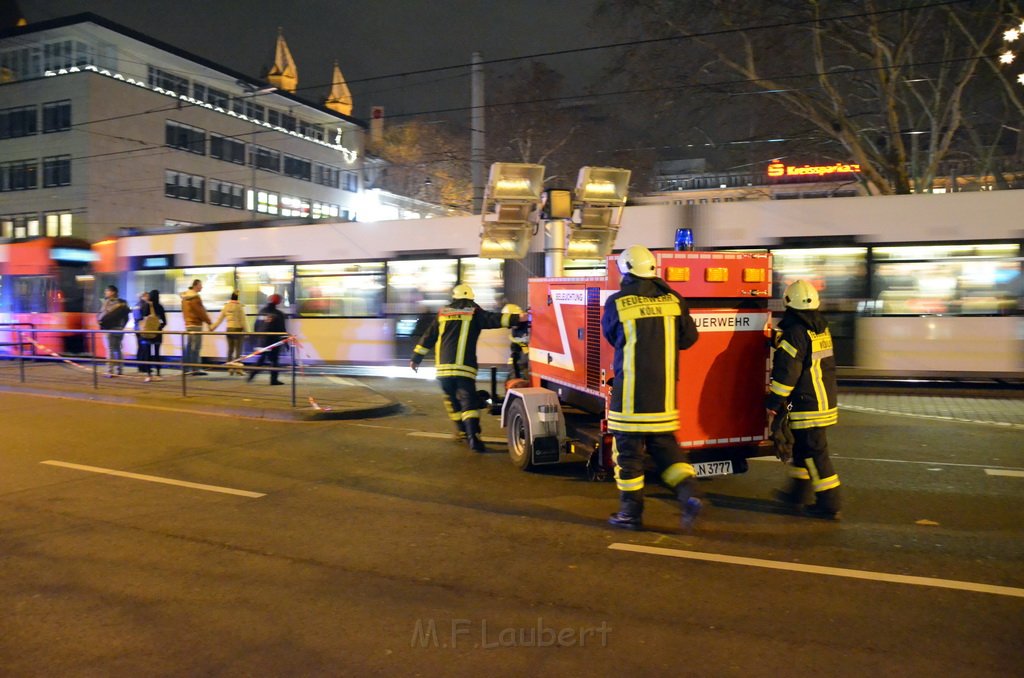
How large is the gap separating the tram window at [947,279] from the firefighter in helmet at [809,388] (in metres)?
9.06

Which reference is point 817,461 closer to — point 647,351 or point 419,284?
point 647,351

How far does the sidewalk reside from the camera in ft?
40.0

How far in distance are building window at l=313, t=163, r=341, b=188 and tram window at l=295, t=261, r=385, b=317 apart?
4436 centimetres

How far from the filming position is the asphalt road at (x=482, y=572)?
13.5 feet

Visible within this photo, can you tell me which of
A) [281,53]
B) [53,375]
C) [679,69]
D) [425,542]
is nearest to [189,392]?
[53,375]

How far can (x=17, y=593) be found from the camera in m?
5.02

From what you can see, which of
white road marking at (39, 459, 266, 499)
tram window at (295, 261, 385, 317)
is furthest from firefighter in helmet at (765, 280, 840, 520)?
tram window at (295, 261, 385, 317)

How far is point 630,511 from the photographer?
6.27m

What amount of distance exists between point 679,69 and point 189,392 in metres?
16.8

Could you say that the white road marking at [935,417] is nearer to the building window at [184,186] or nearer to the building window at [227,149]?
the building window at [184,186]

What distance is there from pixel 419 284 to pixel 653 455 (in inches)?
463

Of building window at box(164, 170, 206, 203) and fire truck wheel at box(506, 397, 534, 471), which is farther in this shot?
building window at box(164, 170, 206, 203)

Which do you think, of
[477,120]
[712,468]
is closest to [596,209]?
[712,468]

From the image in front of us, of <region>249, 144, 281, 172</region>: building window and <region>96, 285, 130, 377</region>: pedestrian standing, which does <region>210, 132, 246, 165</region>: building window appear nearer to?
<region>249, 144, 281, 172</region>: building window
